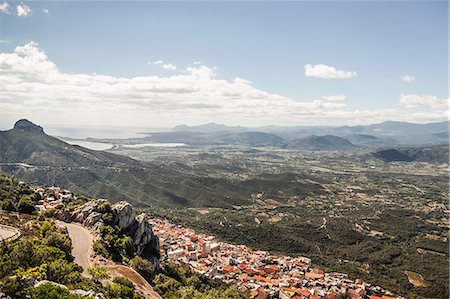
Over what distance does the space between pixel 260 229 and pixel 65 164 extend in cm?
13582

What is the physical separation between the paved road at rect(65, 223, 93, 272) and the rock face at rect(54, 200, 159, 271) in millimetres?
1504

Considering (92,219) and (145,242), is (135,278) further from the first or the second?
(92,219)

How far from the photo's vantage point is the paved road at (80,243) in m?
32.3

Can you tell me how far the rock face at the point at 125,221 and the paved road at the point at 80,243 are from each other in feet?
4.93

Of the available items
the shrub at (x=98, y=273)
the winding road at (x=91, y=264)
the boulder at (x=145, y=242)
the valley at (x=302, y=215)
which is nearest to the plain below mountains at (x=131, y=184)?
the valley at (x=302, y=215)

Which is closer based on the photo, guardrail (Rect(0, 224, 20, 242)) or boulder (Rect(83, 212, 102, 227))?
guardrail (Rect(0, 224, 20, 242))

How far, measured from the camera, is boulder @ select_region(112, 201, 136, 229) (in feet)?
143

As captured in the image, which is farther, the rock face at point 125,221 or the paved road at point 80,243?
the rock face at point 125,221

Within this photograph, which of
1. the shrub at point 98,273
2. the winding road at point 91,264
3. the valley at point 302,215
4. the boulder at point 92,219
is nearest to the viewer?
the shrub at point 98,273

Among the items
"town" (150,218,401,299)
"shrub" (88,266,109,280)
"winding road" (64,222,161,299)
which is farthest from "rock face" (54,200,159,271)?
"shrub" (88,266,109,280)

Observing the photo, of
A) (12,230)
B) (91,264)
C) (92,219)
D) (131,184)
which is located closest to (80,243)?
(91,264)

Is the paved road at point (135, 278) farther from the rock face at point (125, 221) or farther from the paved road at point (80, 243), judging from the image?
the rock face at point (125, 221)

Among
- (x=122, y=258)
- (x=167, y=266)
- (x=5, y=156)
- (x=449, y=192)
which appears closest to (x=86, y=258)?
(x=122, y=258)

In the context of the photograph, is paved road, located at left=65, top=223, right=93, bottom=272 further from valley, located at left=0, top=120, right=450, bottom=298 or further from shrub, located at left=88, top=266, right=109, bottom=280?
valley, located at left=0, top=120, right=450, bottom=298
